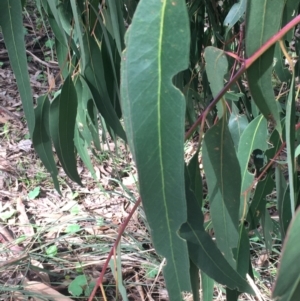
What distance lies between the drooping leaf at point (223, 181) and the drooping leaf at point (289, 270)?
0.18 m

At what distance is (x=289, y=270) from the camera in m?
0.34

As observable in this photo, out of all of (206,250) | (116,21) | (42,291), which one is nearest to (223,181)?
(206,250)

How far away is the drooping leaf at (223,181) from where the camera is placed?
52cm

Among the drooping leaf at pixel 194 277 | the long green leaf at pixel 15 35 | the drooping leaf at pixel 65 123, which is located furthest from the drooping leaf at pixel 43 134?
the drooping leaf at pixel 194 277

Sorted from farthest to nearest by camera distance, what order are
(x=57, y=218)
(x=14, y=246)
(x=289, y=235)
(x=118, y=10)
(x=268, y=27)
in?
(x=57, y=218) → (x=14, y=246) → (x=118, y=10) → (x=268, y=27) → (x=289, y=235)

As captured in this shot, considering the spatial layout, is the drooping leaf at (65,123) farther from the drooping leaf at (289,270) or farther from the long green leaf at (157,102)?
the drooping leaf at (289,270)

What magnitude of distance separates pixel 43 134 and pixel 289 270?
0.56 m

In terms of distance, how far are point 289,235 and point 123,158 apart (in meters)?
1.41

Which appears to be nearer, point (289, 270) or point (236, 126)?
point (289, 270)

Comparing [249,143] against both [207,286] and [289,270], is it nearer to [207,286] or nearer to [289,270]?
[207,286]

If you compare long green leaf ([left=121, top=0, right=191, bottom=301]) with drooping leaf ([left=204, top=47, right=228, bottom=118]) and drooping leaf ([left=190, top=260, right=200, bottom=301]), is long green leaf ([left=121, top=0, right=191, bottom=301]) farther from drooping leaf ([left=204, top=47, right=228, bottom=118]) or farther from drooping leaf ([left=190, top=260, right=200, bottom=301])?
drooping leaf ([left=190, top=260, right=200, bottom=301])

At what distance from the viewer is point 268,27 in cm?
49

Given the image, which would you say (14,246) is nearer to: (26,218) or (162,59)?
(26,218)

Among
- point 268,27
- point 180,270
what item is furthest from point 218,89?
point 180,270
